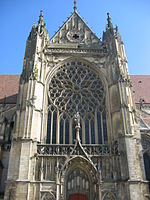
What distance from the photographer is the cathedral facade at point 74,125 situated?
11133mm

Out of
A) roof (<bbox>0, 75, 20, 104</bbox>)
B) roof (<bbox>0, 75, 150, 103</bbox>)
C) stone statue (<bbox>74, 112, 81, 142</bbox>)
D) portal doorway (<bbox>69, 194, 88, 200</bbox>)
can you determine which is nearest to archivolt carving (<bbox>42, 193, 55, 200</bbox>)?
→ portal doorway (<bbox>69, 194, 88, 200</bbox>)

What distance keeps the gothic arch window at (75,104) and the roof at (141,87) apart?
20.0 ft

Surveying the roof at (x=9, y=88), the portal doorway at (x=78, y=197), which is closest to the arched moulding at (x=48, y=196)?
the portal doorway at (x=78, y=197)

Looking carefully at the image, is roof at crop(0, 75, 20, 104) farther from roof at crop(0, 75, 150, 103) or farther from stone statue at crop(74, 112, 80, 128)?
stone statue at crop(74, 112, 80, 128)

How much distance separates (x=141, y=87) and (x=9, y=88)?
1277 centimetres

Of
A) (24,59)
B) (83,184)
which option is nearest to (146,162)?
(83,184)

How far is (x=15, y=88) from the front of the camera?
65.3 ft

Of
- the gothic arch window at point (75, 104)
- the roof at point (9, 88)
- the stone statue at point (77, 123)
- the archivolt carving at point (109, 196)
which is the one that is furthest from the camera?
the roof at point (9, 88)

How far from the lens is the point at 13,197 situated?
10445 mm

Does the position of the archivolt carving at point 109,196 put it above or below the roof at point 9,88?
below

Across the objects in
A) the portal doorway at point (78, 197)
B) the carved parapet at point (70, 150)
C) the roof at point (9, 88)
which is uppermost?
the roof at point (9, 88)

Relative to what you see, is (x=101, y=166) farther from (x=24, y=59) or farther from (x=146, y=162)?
(x=24, y=59)

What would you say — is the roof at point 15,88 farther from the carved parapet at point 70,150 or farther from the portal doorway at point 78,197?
the portal doorway at point 78,197

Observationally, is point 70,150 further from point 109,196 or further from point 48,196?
point 109,196
